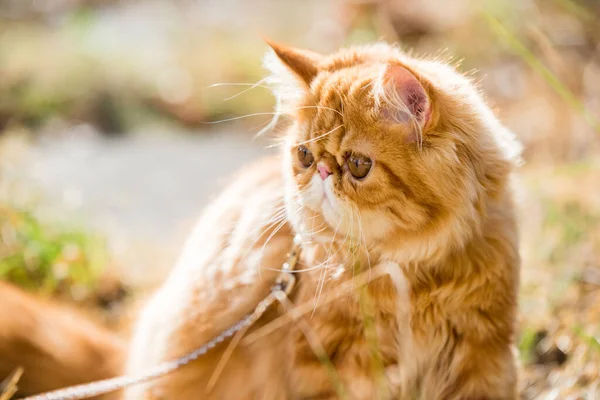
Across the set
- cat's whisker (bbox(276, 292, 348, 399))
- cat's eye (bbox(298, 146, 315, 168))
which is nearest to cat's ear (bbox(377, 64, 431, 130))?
cat's eye (bbox(298, 146, 315, 168))

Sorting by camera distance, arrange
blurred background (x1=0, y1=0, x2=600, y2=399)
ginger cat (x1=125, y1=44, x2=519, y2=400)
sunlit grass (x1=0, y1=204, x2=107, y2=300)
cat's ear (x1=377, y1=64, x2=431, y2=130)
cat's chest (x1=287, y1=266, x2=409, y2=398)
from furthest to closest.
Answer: sunlit grass (x1=0, y1=204, x2=107, y2=300) → blurred background (x1=0, y1=0, x2=600, y2=399) → cat's chest (x1=287, y1=266, x2=409, y2=398) → ginger cat (x1=125, y1=44, x2=519, y2=400) → cat's ear (x1=377, y1=64, x2=431, y2=130)

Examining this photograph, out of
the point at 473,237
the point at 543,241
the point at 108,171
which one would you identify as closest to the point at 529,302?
the point at 543,241

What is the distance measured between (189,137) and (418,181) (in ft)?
10.8

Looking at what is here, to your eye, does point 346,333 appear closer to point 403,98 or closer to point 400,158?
point 400,158

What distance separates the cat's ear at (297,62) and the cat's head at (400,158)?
0.06 m

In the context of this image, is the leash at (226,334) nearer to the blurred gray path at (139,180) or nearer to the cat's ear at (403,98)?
the cat's ear at (403,98)

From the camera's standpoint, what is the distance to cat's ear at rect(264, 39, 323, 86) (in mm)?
1525

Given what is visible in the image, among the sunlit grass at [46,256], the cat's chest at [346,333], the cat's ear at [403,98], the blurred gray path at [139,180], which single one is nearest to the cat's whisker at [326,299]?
the cat's chest at [346,333]

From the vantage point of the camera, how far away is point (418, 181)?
4.46 ft

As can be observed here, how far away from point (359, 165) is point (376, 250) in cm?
22

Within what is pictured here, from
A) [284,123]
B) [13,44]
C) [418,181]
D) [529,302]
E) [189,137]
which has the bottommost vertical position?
[13,44]

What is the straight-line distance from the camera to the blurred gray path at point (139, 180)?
3.03m

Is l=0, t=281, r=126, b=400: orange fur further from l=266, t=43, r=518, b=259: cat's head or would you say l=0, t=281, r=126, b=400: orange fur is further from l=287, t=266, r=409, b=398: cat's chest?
l=266, t=43, r=518, b=259: cat's head

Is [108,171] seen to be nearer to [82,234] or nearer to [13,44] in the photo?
[82,234]
